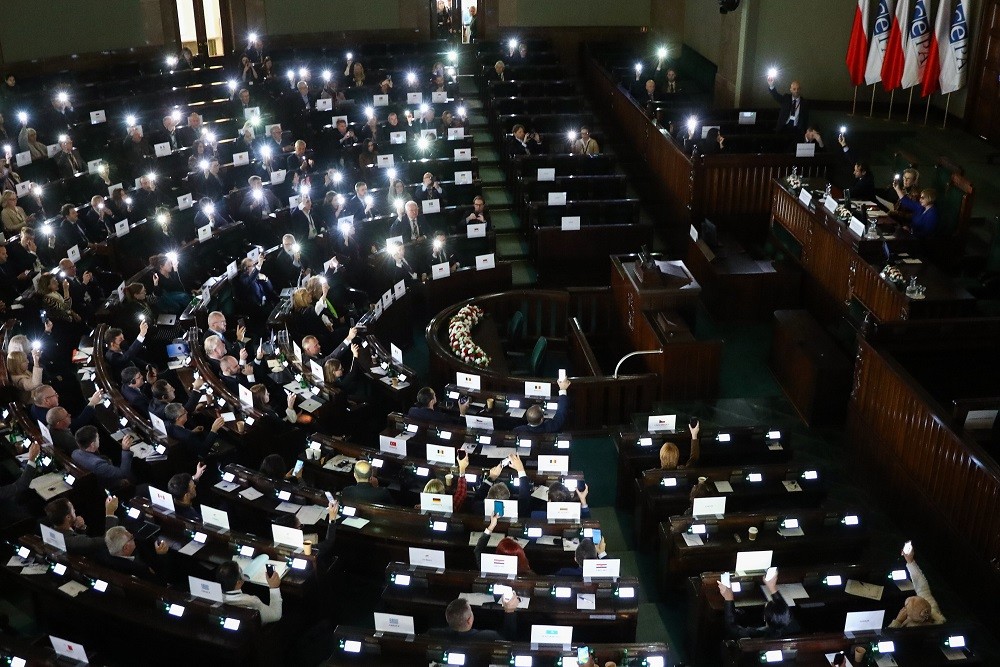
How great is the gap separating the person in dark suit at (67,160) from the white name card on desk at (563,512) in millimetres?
9825

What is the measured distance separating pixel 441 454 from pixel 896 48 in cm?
1023

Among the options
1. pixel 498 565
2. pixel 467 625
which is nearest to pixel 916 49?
pixel 498 565

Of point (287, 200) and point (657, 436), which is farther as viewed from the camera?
point (287, 200)

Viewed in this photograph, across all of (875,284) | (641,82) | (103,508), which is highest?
(641,82)

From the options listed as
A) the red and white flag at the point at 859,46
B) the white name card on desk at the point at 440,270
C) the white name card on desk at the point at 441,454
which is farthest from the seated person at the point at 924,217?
the white name card on desk at the point at 441,454

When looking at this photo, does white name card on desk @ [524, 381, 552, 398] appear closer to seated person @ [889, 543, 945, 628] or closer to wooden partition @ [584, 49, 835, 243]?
seated person @ [889, 543, 945, 628]

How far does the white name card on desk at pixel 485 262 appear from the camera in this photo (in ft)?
44.1

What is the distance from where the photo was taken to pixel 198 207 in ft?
46.5

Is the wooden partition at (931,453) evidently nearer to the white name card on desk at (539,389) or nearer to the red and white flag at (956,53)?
the white name card on desk at (539,389)

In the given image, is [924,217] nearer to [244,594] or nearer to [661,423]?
[661,423]

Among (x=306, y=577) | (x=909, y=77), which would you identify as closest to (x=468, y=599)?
(x=306, y=577)

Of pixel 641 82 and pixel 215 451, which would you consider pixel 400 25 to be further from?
pixel 215 451

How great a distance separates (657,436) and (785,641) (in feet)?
9.80

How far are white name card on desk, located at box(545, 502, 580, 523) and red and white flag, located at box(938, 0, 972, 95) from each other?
995 centimetres
